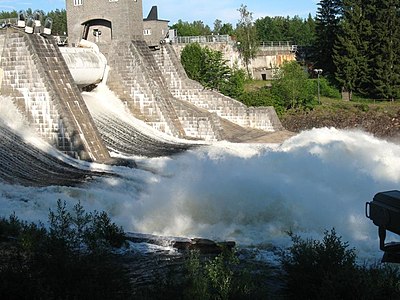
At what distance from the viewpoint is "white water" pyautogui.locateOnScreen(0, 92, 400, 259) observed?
34.7 feet

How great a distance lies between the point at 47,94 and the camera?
15992mm

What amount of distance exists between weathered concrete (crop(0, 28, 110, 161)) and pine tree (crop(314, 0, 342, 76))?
2719 cm

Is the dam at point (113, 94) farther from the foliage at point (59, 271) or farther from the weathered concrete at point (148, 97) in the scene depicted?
the foliage at point (59, 271)

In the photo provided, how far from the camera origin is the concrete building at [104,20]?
22.0 meters

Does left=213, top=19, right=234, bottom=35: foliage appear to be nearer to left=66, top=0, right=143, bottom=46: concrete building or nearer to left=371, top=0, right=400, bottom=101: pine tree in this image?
left=371, top=0, right=400, bottom=101: pine tree

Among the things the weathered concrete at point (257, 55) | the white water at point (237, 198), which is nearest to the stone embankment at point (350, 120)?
the weathered concrete at point (257, 55)

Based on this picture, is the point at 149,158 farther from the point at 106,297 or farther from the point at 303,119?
the point at 303,119

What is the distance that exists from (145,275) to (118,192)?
5.02 meters

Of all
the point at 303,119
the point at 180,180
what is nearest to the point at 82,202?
the point at 180,180

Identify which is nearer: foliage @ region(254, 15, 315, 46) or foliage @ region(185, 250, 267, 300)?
foliage @ region(185, 250, 267, 300)

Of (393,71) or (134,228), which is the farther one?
(393,71)

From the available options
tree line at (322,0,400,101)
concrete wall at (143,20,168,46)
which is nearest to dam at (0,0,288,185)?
concrete wall at (143,20,168,46)

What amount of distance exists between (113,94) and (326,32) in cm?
2493

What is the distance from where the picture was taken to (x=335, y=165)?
14906mm
